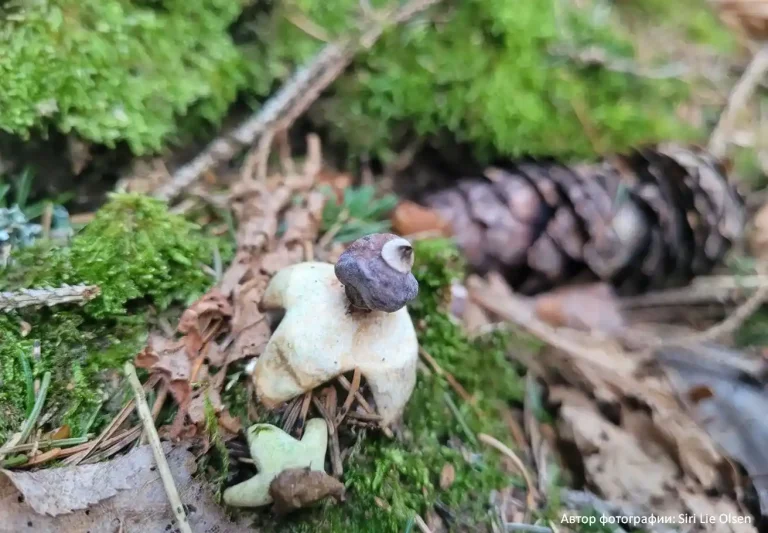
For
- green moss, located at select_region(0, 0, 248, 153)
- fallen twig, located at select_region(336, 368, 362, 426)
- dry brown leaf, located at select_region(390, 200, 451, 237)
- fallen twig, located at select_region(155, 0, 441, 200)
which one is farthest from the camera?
dry brown leaf, located at select_region(390, 200, 451, 237)

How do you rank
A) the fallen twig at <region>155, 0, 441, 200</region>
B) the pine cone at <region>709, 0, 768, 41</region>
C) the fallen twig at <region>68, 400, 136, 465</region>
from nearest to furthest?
the fallen twig at <region>68, 400, 136, 465</region>, the fallen twig at <region>155, 0, 441, 200</region>, the pine cone at <region>709, 0, 768, 41</region>

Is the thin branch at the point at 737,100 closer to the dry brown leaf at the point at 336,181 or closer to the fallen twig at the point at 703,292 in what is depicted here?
the fallen twig at the point at 703,292

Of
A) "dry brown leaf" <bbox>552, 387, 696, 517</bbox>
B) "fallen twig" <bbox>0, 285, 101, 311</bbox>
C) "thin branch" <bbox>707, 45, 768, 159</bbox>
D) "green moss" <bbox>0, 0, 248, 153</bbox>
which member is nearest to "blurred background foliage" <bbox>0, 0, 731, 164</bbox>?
"green moss" <bbox>0, 0, 248, 153</bbox>

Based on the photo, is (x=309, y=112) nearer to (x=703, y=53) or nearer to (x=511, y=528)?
(x=511, y=528)

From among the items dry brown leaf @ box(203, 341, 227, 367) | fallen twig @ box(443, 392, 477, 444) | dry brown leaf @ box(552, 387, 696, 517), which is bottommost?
dry brown leaf @ box(552, 387, 696, 517)

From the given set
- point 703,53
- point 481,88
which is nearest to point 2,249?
point 481,88

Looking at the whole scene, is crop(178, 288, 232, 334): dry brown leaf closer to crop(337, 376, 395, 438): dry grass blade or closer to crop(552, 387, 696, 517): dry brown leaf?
crop(337, 376, 395, 438): dry grass blade
